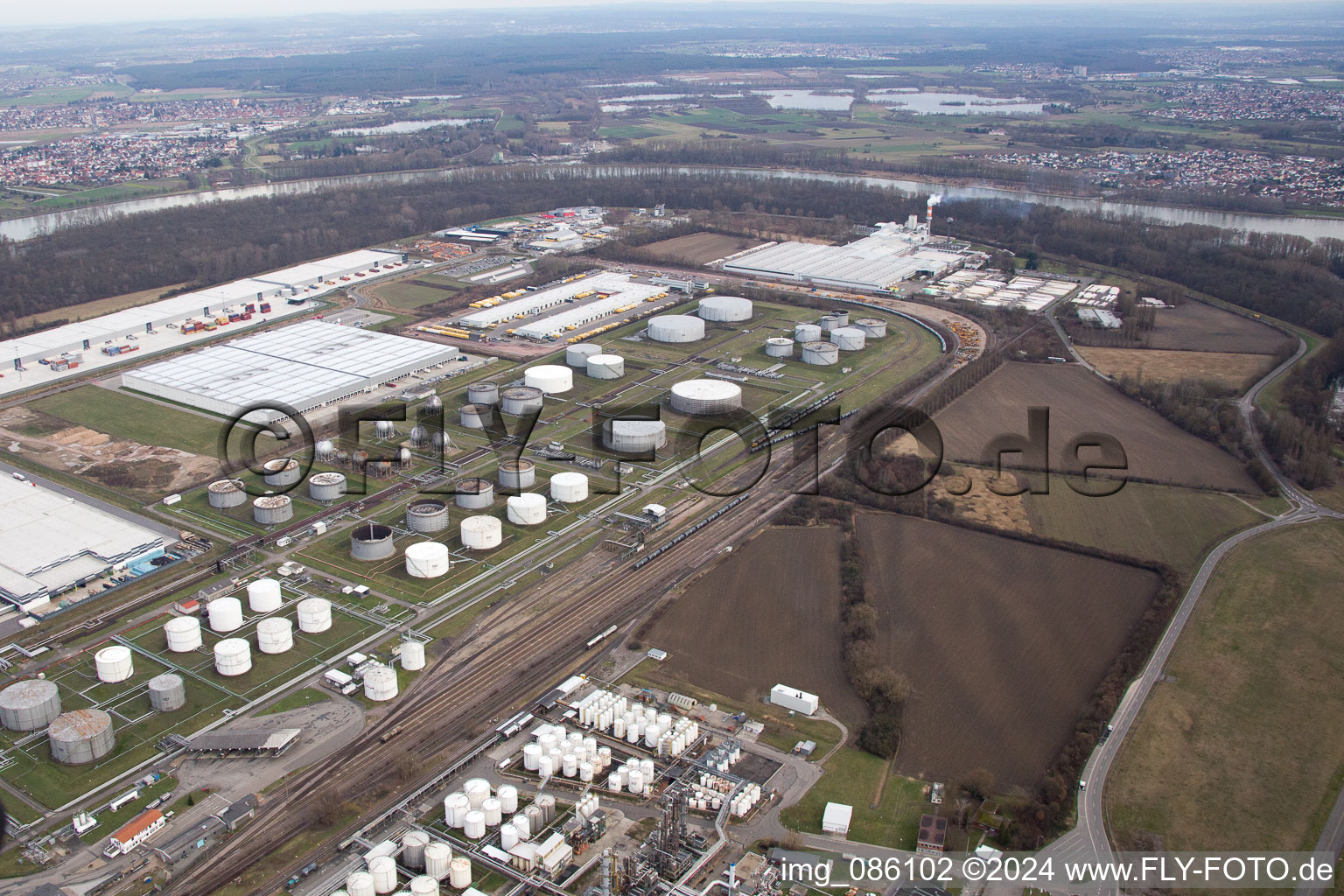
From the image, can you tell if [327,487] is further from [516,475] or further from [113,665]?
[113,665]

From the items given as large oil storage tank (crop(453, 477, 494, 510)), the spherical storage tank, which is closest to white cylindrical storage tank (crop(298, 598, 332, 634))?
large oil storage tank (crop(453, 477, 494, 510))

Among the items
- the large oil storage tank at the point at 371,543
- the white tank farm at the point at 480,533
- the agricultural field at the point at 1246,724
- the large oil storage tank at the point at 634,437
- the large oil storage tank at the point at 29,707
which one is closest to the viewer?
the agricultural field at the point at 1246,724

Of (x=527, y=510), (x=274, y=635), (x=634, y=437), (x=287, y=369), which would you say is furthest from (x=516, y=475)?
(x=287, y=369)

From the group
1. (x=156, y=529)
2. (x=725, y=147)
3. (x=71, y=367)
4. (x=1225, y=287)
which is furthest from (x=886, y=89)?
(x=156, y=529)

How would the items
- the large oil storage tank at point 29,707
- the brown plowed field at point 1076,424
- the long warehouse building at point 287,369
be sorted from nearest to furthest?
the large oil storage tank at point 29,707 → the brown plowed field at point 1076,424 → the long warehouse building at point 287,369

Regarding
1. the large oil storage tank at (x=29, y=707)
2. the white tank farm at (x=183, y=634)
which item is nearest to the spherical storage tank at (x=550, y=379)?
the white tank farm at (x=183, y=634)

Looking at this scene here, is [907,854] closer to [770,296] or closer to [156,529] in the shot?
[156,529]

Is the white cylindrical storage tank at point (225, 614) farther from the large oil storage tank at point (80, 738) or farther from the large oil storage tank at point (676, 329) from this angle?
the large oil storage tank at point (676, 329)

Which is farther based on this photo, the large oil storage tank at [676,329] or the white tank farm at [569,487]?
the large oil storage tank at [676,329]
